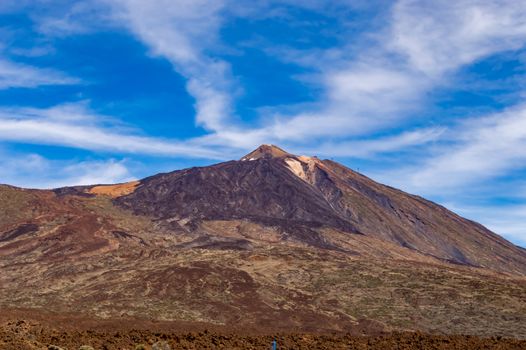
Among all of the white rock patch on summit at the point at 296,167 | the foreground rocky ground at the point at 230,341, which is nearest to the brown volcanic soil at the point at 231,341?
the foreground rocky ground at the point at 230,341

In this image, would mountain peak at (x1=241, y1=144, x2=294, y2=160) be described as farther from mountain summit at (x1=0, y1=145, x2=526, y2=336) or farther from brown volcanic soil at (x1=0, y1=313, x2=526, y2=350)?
brown volcanic soil at (x1=0, y1=313, x2=526, y2=350)

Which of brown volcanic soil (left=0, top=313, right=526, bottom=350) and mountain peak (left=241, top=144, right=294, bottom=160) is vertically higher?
mountain peak (left=241, top=144, right=294, bottom=160)

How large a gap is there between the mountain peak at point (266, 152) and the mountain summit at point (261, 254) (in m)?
12.5

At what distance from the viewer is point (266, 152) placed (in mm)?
171250

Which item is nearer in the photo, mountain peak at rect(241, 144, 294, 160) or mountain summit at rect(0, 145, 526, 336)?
mountain summit at rect(0, 145, 526, 336)

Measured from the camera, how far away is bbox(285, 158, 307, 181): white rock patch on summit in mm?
149462

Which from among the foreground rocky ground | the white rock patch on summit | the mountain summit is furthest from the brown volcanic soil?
the white rock patch on summit

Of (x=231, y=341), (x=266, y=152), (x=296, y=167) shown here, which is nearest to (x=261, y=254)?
(x=231, y=341)

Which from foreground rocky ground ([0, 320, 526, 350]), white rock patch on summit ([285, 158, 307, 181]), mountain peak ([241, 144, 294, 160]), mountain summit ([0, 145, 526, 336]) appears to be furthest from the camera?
mountain peak ([241, 144, 294, 160])

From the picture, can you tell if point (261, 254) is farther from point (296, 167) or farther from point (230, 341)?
point (296, 167)

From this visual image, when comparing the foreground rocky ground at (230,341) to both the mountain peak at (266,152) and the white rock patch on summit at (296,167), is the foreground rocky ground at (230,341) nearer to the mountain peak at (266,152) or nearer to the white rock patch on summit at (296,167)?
the white rock patch on summit at (296,167)

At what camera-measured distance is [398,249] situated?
322 ft

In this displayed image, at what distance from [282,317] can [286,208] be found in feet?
248

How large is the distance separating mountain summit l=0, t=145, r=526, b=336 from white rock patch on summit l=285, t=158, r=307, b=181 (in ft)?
1.90
